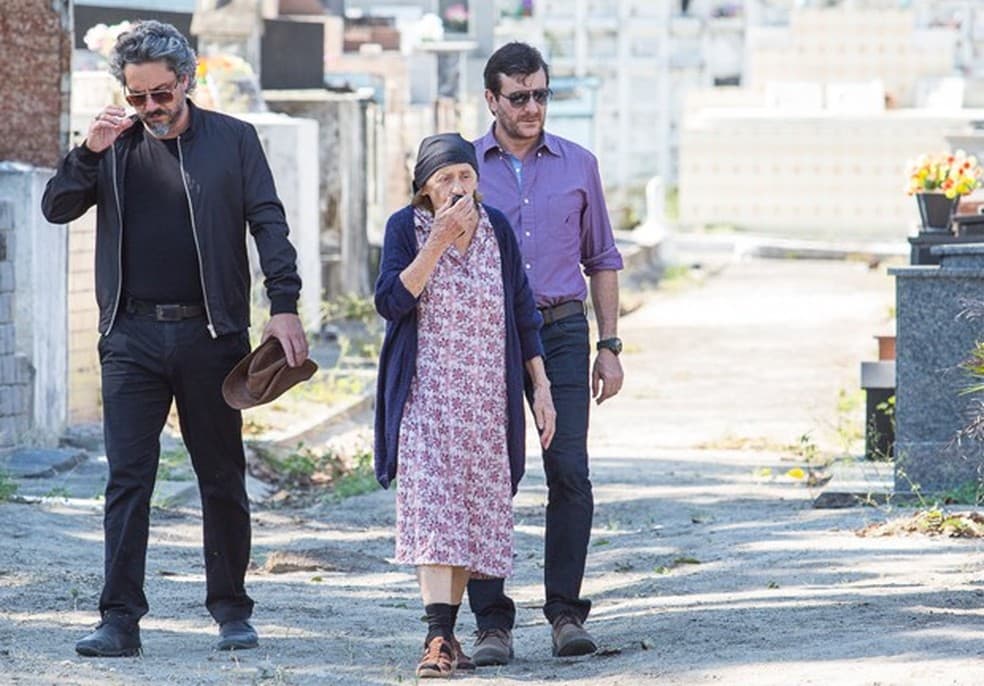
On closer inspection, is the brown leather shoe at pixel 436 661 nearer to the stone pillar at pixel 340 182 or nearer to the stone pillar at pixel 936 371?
the stone pillar at pixel 936 371

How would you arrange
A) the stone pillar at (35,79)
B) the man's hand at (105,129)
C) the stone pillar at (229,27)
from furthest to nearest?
the stone pillar at (229,27) < the stone pillar at (35,79) < the man's hand at (105,129)

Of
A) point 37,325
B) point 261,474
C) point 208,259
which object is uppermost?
point 208,259

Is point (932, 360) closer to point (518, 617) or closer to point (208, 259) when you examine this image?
point (518, 617)

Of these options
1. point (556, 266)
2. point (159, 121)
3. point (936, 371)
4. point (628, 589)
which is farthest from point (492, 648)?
point (936, 371)

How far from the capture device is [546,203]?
304 inches

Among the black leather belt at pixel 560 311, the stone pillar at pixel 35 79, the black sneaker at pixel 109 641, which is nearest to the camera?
the black sneaker at pixel 109 641

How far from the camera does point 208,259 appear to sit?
7379mm

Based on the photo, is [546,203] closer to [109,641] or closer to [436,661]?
[436,661]

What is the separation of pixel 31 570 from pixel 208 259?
2782mm

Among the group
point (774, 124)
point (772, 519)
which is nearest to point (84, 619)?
point (772, 519)

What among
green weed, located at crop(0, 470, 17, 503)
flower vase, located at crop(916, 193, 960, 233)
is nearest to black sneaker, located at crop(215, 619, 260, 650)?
green weed, located at crop(0, 470, 17, 503)

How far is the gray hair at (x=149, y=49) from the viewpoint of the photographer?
7238 mm

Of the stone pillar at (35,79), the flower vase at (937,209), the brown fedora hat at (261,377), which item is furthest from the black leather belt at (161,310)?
the flower vase at (937,209)

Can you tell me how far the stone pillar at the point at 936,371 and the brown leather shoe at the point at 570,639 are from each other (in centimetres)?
411
